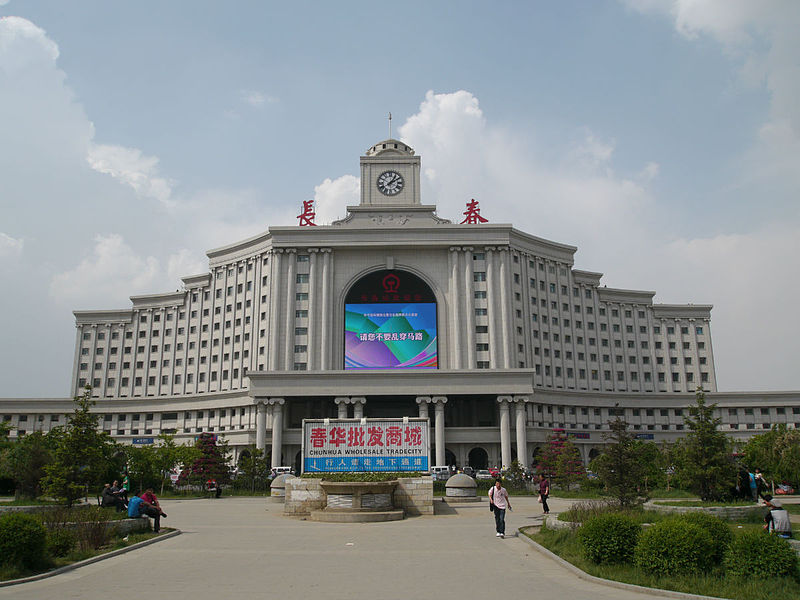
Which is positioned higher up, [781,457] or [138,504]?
[781,457]

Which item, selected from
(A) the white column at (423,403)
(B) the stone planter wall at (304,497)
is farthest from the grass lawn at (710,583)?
(A) the white column at (423,403)

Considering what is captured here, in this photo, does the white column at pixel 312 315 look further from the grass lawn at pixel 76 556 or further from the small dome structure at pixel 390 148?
the grass lawn at pixel 76 556

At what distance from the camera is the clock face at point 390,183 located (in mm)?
70000

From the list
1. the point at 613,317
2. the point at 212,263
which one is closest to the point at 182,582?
the point at 212,263

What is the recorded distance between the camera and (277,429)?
5881 centimetres

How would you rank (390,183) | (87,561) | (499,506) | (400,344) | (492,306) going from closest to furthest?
1. (87,561)
2. (499,506)
3. (400,344)
4. (492,306)
5. (390,183)

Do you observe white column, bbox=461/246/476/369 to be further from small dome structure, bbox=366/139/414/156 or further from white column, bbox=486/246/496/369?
small dome structure, bbox=366/139/414/156

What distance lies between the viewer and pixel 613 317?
81.3 metres

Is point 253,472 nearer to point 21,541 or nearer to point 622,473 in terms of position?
point 622,473

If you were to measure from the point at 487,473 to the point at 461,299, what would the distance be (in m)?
19.1

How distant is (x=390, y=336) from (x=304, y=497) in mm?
38036

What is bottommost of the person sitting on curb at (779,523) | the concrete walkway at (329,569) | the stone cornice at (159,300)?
the concrete walkway at (329,569)

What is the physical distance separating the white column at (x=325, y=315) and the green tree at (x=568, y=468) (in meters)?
25.0

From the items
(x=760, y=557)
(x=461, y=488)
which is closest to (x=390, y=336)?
(x=461, y=488)
